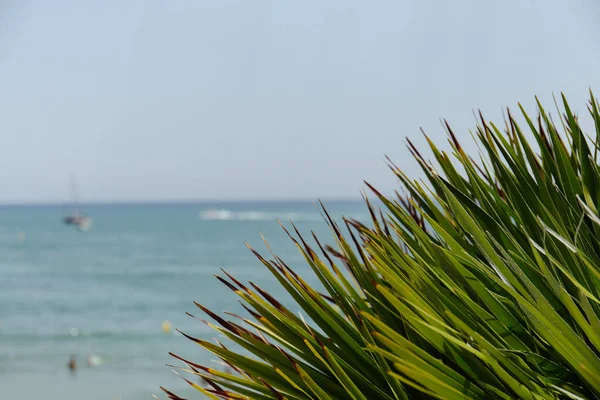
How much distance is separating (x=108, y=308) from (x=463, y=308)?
3178 centimetres

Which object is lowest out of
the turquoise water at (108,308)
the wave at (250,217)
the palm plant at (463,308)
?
the palm plant at (463,308)

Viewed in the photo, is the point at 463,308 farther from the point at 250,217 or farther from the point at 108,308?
the point at 250,217

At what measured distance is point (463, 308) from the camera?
142 cm

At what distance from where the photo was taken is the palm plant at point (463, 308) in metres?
1.21

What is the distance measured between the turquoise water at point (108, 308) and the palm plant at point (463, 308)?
376 cm

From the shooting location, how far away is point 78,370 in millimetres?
19625

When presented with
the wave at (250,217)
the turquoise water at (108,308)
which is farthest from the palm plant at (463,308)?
the wave at (250,217)

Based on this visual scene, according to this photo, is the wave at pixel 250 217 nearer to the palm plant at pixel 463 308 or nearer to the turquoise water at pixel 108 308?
the turquoise water at pixel 108 308

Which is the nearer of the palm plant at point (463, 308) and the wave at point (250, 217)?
the palm plant at point (463, 308)

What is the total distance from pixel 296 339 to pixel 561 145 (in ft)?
3.14

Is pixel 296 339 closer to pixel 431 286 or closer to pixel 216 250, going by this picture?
pixel 431 286

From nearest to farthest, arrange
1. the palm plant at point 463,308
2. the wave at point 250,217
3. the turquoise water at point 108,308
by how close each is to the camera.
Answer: the palm plant at point 463,308
the turquoise water at point 108,308
the wave at point 250,217

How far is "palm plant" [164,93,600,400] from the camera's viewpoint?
1212 millimetres

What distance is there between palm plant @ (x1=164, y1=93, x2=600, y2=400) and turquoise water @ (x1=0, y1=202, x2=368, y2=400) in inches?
148
